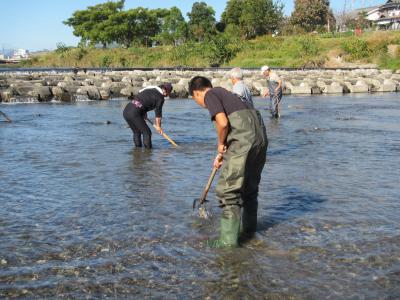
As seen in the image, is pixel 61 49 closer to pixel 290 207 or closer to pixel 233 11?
pixel 233 11

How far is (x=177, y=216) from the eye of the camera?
20.5 ft

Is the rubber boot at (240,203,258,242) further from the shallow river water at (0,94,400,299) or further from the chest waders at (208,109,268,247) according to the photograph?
the chest waders at (208,109,268,247)

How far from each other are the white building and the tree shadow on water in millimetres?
80527

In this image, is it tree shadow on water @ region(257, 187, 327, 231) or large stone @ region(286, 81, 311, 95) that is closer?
tree shadow on water @ region(257, 187, 327, 231)

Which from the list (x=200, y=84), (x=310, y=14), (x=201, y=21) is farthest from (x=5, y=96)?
(x=310, y=14)

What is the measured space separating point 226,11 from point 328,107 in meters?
64.0

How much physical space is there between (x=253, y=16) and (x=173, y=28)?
1354cm

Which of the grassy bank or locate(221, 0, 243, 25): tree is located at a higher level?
locate(221, 0, 243, 25): tree

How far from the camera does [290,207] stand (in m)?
6.68

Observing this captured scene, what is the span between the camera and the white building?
83.6 m

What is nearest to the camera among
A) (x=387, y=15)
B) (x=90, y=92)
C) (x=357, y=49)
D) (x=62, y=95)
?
(x=62, y=95)

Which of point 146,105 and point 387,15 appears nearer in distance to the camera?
point 146,105

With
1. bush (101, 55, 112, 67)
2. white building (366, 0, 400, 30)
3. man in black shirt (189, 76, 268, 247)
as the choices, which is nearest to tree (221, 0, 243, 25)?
bush (101, 55, 112, 67)

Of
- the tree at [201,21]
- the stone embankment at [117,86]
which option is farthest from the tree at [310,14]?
A: the stone embankment at [117,86]
